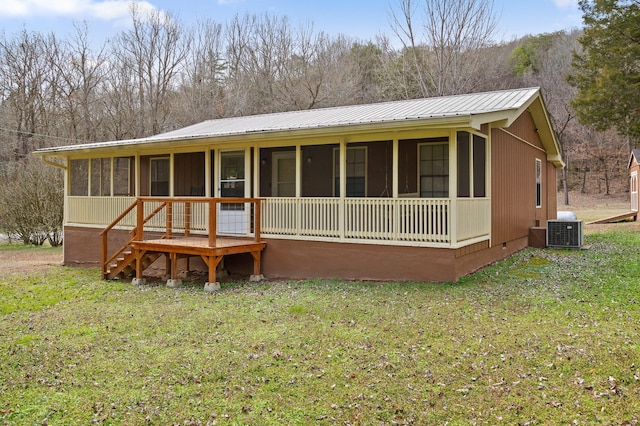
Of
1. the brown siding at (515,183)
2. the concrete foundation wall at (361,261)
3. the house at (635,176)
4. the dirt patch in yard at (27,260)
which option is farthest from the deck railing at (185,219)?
the house at (635,176)

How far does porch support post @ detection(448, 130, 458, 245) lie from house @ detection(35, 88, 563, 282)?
20 mm

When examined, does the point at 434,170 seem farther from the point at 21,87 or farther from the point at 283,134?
the point at 21,87

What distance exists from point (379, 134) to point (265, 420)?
20.3 ft

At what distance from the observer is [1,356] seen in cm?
527

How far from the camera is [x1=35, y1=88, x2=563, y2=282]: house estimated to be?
861cm

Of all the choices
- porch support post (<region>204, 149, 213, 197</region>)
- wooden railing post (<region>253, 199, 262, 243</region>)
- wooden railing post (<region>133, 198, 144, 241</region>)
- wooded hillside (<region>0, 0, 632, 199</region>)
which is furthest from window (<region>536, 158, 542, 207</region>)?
wooded hillside (<region>0, 0, 632, 199</region>)

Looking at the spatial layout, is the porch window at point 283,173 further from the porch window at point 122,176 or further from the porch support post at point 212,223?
the porch window at point 122,176

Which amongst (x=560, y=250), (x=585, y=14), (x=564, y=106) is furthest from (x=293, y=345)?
(x=564, y=106)

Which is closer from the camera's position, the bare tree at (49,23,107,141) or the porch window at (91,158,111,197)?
the porch window at (91,158,111,197)

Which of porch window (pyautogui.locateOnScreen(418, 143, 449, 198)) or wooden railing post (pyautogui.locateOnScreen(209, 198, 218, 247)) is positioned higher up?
porch window (pyautogui.locateOnScreen(418, 143, 449, 198))

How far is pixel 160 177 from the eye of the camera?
1339cm

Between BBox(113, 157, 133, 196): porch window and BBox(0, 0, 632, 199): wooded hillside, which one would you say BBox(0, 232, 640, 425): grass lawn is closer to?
BBox(113, 157, 133, 196): porch window

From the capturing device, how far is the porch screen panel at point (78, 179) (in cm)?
1408

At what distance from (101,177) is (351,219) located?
26.1 ft
